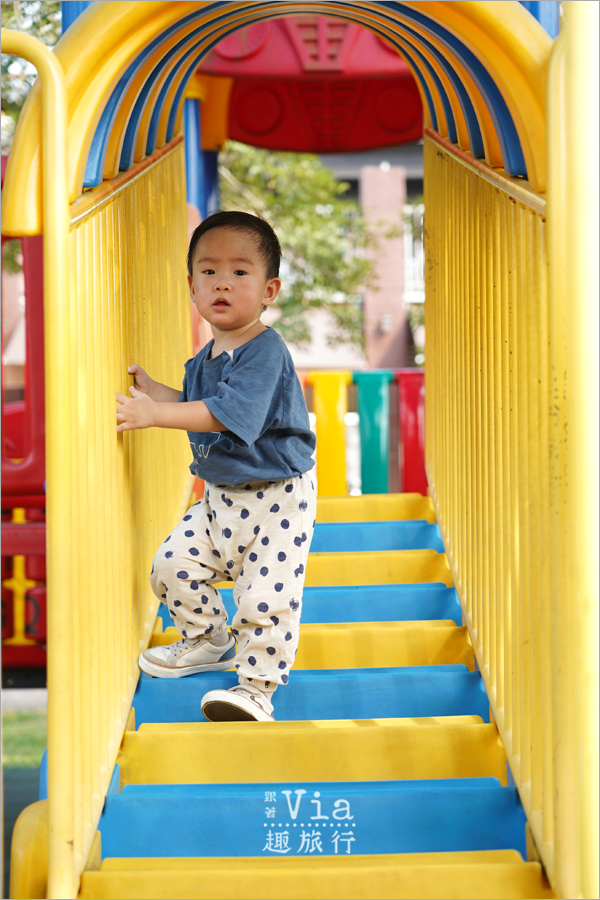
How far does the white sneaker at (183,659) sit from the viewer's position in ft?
8.75

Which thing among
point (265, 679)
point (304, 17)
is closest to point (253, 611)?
point (265, 679)

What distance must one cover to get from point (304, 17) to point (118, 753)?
14.6ft

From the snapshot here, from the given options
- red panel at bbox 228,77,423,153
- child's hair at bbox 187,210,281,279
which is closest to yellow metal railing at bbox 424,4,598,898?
child's hair at bbox 187,210,281,279

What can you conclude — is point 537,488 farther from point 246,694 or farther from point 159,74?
point 159,74

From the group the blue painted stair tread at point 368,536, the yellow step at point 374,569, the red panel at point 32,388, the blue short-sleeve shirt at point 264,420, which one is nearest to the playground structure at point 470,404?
the blue short-sleeve shirt at point 264,420

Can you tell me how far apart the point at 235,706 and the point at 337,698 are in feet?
1.10

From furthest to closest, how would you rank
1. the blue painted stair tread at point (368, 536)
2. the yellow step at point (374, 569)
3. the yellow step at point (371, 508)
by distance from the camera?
the yellow step at point (371, 508) → the blue painted stair tread at point (368, 536) → the yellow step at point (374, 569)

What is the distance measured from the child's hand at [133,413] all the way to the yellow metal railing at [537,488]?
89 centimetres

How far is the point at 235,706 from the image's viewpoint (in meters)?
2.43

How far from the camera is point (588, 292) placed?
5.50 feet

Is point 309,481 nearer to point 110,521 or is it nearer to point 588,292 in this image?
point 110,521

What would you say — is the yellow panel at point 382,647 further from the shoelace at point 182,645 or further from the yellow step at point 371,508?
the yellow step at point 371,508

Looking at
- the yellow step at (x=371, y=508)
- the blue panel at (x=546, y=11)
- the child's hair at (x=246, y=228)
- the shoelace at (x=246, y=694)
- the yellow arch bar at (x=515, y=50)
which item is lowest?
the shoelace at (x=246, y=694)

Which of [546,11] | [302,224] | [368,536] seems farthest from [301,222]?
[546,11]
